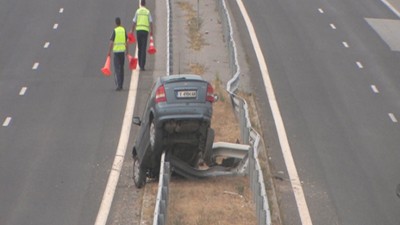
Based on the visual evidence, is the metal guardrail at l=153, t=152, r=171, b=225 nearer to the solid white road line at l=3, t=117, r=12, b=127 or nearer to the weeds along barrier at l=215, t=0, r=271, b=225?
the weeds along barrier at l=215, t=0, r=271, b=225

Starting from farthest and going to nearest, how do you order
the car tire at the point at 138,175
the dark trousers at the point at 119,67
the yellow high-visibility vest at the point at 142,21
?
the yellow high-visibility vest at the point at 142,21 → the dark trousers at the point at 119,67 → the car tire at the point at 138,175

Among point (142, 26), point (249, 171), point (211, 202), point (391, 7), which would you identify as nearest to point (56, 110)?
point (142, 26)

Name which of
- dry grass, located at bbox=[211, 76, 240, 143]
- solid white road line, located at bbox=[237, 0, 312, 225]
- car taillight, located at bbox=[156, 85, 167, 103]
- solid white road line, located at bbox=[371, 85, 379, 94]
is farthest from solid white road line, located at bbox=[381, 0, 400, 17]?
car taillight, located at bbox=[156, 85, 167, 103]

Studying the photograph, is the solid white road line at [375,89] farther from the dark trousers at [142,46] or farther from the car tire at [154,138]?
the car tire at [154,138]

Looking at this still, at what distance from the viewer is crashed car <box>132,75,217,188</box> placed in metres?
16.1

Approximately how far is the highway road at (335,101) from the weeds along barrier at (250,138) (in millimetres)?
910

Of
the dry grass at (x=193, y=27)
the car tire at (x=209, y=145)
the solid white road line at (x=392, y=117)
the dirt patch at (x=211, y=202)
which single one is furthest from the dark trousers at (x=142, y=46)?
the car tire at (x=209, y=145)

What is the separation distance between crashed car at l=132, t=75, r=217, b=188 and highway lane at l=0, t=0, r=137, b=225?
1.75 meters

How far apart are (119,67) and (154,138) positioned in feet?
27.4

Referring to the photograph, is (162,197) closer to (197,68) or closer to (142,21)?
(197,68)

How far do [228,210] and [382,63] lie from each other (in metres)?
14.3

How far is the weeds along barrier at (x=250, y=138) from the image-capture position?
14.5 m

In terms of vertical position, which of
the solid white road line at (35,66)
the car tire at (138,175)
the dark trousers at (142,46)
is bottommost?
the solid white road line at (35,66)

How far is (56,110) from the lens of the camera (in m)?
23.4
